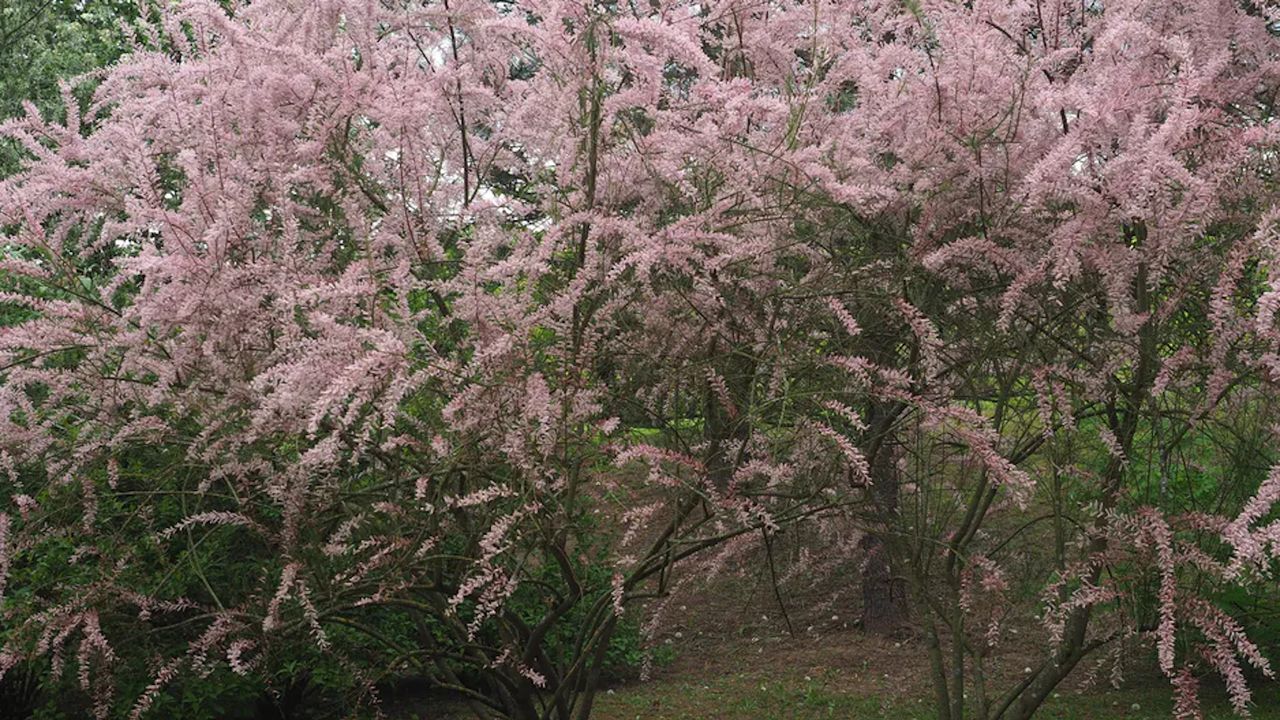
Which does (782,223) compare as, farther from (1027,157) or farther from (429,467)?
(429,467)

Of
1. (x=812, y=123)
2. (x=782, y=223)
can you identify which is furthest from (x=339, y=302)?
(x=812, y=123)

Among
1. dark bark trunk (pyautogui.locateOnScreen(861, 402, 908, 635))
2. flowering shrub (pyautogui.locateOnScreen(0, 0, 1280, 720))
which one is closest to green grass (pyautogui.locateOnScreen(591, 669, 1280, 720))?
dark bark trunk (pyautogui.locateOnScreen(861, 402, 908, 635))

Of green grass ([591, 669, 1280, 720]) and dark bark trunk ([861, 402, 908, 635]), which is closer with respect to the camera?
dark bark trunk ([861, 402, 908, 635])

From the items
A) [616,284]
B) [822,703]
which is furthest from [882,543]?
[822,703]

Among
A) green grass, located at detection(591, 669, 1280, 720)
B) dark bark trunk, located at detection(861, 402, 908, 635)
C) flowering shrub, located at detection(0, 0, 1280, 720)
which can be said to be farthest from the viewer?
green grass, located at detection(591, 669, 1280, 720)

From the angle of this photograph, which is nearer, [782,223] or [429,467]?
[429,467]

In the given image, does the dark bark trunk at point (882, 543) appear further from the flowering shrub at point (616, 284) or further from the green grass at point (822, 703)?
the green grass at point (822, 703)

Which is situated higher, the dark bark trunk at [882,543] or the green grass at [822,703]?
the dark bark trunk at [882,543]

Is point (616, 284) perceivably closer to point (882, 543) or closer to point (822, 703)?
point (882, 543)

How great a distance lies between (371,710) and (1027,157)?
552cm

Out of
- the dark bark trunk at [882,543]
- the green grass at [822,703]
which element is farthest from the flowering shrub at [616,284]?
the green grass at [822,703]

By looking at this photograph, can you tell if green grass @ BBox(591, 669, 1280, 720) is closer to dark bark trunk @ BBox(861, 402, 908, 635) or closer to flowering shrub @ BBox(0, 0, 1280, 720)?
dark bark trunk @ BBox(861, 402, 908, 635)

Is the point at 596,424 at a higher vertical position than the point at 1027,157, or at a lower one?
lower

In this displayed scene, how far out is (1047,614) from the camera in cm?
383
